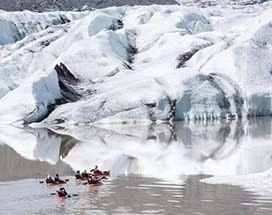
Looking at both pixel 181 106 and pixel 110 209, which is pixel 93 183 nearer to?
pixel 110 209

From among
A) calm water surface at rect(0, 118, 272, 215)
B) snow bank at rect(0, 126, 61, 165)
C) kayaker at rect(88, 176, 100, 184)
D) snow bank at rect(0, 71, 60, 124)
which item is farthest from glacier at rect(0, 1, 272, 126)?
kayaker at rect(88, 176, 100, 184)

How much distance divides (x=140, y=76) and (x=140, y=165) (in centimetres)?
3798

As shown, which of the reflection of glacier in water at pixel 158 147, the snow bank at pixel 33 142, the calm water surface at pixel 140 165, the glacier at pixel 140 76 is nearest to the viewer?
the calm water surface at pixel 140 165

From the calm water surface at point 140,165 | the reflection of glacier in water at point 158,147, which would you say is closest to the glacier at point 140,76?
the reflection of glacier in water at point 158,147

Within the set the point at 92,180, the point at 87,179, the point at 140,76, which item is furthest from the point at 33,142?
the point at 140,76

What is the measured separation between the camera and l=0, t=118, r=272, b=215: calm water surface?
76.4 feet

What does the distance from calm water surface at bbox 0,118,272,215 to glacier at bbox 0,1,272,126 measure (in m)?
4.69

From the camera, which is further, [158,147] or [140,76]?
[140,76]

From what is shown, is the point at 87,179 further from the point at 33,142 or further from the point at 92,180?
the point at 33,142

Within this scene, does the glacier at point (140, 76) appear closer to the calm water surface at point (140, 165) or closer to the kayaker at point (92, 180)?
the calm water surface at point (140, 165)

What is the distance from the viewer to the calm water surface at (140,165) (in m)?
23.3

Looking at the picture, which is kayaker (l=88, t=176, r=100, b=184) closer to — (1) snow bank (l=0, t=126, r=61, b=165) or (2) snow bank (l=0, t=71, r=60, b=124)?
(1) snow bank (l=0, t=126, r=61, b=165)

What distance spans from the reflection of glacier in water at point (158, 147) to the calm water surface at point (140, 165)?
0.05m

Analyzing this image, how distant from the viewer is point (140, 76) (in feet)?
238
